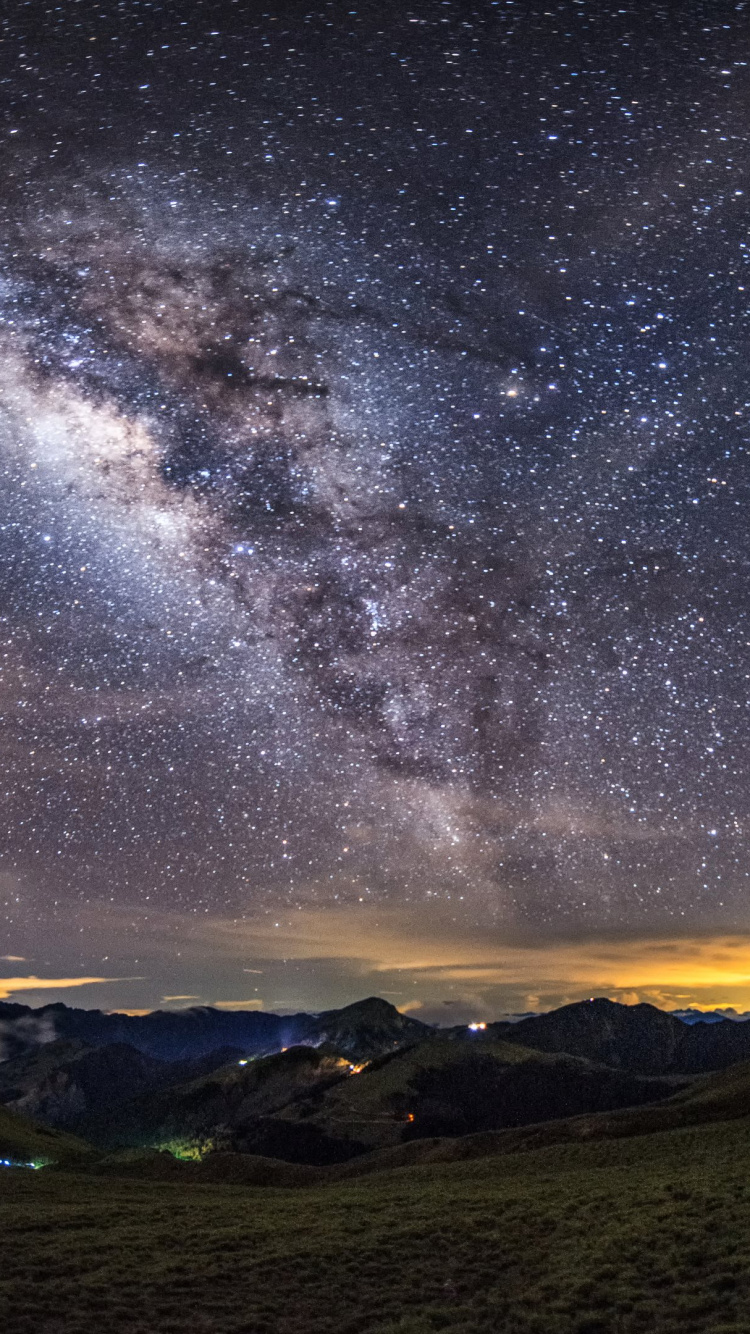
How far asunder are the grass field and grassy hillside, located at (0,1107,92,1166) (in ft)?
237

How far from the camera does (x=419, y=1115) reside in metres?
169

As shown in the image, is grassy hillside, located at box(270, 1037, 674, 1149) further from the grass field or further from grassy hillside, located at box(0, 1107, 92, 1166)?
the grass field

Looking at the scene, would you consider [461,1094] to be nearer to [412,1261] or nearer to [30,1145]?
[30,1145]

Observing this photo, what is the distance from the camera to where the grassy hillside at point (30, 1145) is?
96812 millimetres

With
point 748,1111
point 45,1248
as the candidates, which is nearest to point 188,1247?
point 45,1248

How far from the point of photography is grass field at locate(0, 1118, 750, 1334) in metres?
17.8

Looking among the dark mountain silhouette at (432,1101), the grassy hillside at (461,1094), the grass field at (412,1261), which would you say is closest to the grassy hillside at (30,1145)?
the dark mountain silhouette at (432,1101)

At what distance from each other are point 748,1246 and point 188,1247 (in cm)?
1684

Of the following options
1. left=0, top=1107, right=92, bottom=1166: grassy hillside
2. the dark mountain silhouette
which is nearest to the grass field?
left=0, top=1107, right=92, bottom=1166: grassy hillside

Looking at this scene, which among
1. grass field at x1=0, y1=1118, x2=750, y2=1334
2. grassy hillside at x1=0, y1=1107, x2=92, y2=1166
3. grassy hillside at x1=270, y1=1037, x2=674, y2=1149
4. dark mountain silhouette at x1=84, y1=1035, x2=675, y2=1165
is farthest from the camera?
grassy hillside at x1=270, y1=1037, x2=674, y2=1149

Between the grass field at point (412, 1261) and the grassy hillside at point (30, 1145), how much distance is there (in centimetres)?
7209

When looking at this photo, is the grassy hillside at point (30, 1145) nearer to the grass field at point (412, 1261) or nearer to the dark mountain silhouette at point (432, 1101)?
the dark mountain silhouette at point (432, 1101)

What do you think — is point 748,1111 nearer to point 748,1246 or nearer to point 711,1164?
point 711,1164

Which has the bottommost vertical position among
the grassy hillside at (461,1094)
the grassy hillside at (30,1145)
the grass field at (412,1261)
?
the grassy hillside at (461,1094)
